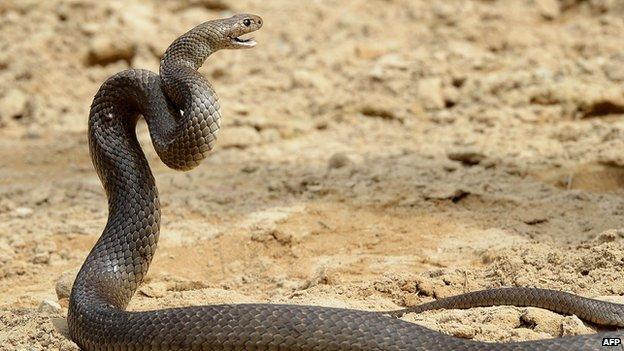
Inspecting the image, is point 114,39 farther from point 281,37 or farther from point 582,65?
point 582,65

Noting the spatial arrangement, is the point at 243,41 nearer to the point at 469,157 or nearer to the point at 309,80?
the point at 469,157

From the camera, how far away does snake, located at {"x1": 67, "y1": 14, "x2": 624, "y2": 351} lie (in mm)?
5031

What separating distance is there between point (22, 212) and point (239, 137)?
9.00ft

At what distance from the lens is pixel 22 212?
8445 mm

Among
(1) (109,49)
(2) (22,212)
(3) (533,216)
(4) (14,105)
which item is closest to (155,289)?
(2) (22,212)

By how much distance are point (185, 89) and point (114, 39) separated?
689 cm

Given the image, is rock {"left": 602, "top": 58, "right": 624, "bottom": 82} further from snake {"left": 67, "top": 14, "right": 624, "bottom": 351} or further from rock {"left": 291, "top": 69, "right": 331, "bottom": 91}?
→ snake {"left": 67, "top": 14, "right": 624, "bottom": 351}

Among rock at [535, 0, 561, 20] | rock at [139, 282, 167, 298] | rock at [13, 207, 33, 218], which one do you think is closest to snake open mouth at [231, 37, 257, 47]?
rock at [139, 282, 167, 298]

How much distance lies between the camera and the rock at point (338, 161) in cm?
920

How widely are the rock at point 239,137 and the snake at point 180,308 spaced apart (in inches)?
143

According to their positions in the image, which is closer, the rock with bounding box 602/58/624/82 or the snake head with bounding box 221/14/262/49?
the snake head with bounding box 221/14/262/49

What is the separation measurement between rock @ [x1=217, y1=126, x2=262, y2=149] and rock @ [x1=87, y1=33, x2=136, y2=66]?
264cm

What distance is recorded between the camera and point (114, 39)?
489 inches

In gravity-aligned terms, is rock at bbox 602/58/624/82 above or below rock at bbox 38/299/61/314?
above
